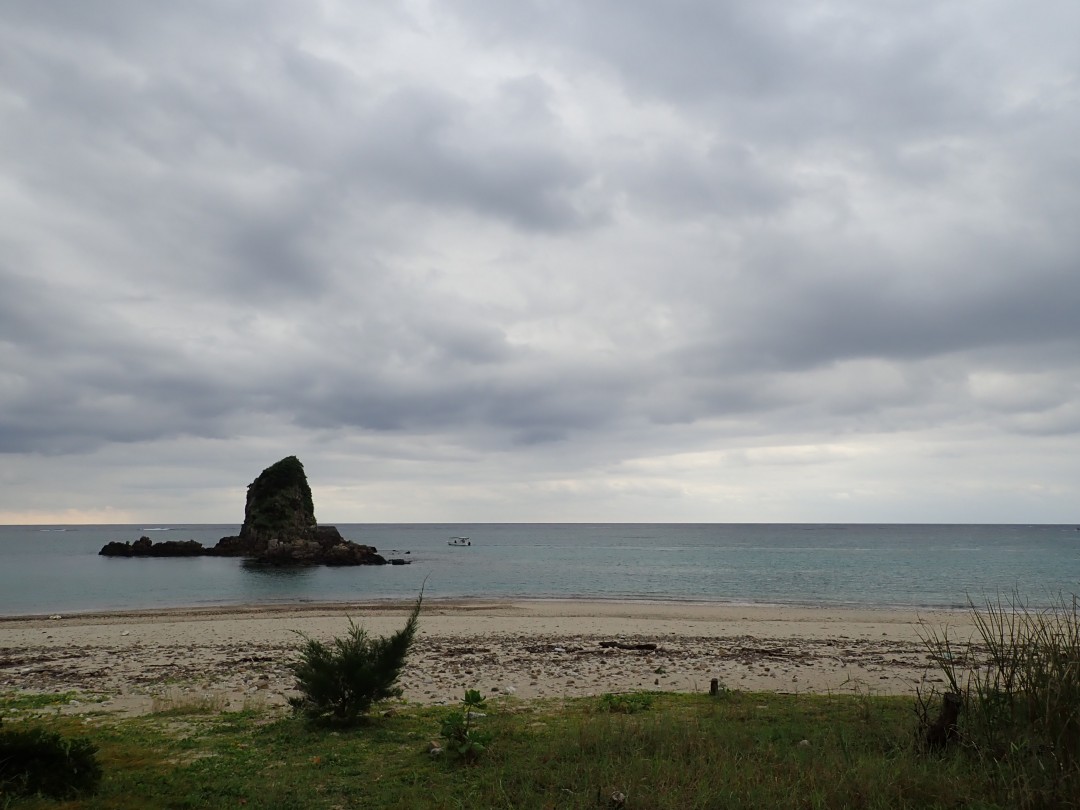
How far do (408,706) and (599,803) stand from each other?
8.03 meters

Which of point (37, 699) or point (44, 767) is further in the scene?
point (37, 699)

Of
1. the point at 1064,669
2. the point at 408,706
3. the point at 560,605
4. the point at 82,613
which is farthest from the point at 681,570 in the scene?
the point at 1064,669

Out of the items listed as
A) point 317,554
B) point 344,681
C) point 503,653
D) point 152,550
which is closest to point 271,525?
point 317,554

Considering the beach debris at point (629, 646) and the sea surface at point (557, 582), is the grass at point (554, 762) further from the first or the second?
the sea surface at point (557, 582)

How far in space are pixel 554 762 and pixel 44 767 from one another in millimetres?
6157

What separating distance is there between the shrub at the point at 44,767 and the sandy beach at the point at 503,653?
6.78 m

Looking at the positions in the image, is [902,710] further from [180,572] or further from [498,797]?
[180,572]

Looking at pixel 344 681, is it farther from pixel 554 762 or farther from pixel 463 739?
pixel 554 762

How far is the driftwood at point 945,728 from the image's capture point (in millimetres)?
8758

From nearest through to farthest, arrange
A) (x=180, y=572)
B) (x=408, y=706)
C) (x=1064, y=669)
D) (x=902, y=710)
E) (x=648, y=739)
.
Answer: (x=1064, y=669) < (x=648, y=739) < (x=902, y=710) < (x=408, y=706) < (x=180, y=572)

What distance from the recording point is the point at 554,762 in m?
9.05

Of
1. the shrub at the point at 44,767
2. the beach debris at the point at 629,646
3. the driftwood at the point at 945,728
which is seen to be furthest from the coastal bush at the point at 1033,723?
the beach debris at the point at 629,646

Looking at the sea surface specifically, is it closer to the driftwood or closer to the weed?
the driftwood

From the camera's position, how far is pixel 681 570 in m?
78.2
